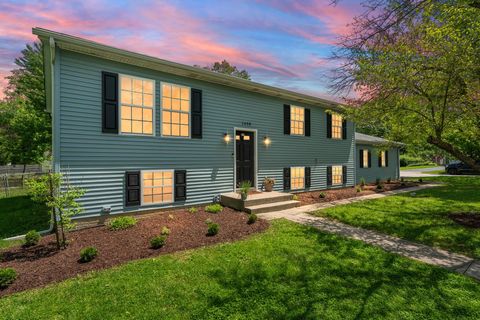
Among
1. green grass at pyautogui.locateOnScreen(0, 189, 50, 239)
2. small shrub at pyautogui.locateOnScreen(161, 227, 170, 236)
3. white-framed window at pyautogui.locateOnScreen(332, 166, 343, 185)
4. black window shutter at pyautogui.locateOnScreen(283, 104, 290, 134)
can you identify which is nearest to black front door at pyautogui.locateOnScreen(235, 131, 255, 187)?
black window shutter at pyautogui.locateOnScreen(283, 104, 290, 134)

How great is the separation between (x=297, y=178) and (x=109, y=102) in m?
9.14

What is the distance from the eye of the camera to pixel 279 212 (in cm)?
890

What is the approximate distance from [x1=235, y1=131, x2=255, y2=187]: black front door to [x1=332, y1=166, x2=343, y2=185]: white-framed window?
6.09 meters

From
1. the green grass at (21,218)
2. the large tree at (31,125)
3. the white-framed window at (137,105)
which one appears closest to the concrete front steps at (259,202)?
the white-framed window at (137,105)

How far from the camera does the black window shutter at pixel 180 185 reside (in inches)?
340

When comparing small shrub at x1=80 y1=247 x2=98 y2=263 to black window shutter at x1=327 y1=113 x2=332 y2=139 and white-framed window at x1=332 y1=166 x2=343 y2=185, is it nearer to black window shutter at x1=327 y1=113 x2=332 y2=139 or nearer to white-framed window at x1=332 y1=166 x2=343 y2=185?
black window shutter at x1=327 y1=113 x2=332 y2=139

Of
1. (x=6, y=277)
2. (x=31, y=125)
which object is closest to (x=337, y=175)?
(x=6, y=277)

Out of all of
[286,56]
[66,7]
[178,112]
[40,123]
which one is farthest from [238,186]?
[40,123]

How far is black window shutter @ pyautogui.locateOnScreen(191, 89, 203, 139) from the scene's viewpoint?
29.5 feet

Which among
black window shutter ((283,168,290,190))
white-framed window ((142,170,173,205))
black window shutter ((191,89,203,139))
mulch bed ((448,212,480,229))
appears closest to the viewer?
mulch bed ((448,212,480,229))

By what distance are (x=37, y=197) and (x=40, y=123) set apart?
20.6 metres

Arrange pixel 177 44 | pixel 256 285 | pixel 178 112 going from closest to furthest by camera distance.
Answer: pixel 256 285 → pixel 178 112 → pixel 177 44

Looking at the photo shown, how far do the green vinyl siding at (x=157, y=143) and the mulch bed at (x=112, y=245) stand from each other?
44.9 inches

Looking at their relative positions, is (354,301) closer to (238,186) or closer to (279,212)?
(279,212)
